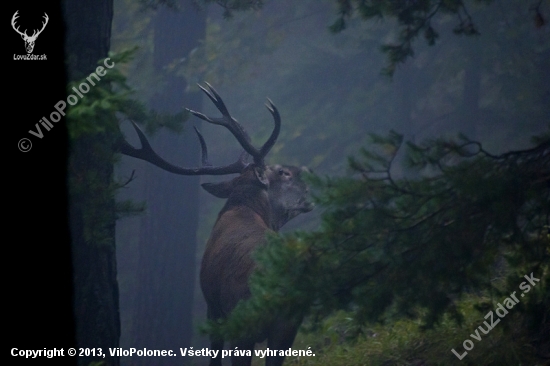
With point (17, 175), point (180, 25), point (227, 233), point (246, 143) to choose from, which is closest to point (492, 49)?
point (180, 25)

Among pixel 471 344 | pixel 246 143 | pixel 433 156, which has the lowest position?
pixel 471 344

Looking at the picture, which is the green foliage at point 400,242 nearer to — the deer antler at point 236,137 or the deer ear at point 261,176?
the deer antler at point 236,137

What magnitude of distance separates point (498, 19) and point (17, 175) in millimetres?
11604

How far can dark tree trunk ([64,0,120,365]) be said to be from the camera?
439cm

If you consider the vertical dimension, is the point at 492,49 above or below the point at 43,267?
above

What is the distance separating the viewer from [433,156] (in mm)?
3570

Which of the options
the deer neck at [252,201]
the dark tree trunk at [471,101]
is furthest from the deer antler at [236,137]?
the dark tree trunk at [471,101]

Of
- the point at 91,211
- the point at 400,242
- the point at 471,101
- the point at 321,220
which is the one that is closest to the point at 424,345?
the point at 400,242

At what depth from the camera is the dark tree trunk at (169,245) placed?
36.7 feet

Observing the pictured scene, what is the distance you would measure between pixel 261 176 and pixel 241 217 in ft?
2.44

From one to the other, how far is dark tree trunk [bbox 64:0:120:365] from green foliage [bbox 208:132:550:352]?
4.83 feet

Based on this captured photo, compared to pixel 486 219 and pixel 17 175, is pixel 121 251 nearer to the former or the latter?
pixel 17 175

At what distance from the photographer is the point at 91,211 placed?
4.39 meters

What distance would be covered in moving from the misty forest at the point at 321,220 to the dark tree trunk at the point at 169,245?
0.03 metres
